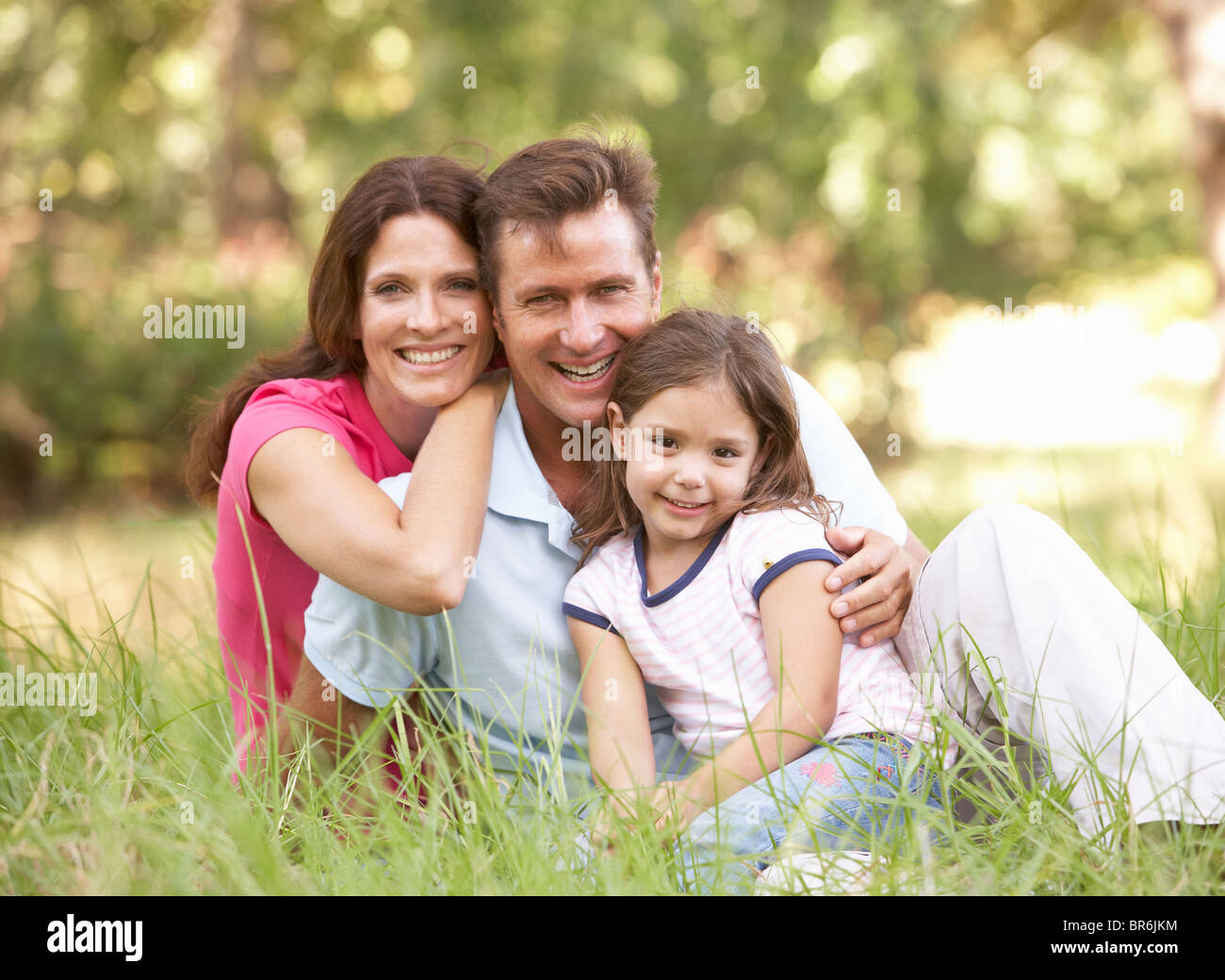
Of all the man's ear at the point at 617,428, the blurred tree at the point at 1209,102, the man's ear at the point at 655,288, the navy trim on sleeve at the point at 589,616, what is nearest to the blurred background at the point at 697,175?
the blurred tree at the point at 1209,102

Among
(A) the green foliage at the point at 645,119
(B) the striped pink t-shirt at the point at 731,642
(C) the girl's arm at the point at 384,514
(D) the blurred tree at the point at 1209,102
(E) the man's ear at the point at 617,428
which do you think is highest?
(A) the green foliage at the point at 645,119

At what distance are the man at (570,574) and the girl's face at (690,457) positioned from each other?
244mm

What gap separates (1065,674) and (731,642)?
0.59m

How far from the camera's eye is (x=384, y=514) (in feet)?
7.42

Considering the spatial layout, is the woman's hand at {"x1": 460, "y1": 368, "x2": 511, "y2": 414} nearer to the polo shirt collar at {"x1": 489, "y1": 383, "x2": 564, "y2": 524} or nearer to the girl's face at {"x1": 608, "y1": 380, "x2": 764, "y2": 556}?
the polo shirt collar at {"x1": 489, "y1": 383, "x2": 564, "y2": 524}

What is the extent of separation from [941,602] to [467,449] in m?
0.98

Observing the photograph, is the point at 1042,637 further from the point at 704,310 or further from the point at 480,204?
the point at 480,204

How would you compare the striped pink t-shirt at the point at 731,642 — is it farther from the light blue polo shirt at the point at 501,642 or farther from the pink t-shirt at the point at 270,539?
the pink t-shirt at the point at 270,539

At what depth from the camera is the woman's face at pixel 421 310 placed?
2529 millimetres

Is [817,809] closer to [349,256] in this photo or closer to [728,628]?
[728,628]

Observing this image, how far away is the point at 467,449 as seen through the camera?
2.40m

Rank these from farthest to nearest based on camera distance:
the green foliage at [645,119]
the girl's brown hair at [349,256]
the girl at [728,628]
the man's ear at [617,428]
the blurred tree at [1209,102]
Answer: the green foliage at [645,119], the blurred tree at [1209,102], the girl's brown hair at [349,256], the man's ear at [617,428], the girl at [728,628]

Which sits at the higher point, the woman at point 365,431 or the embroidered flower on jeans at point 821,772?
the woman at point 365,431

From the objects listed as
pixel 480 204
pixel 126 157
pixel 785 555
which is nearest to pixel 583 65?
pixel 126 157
